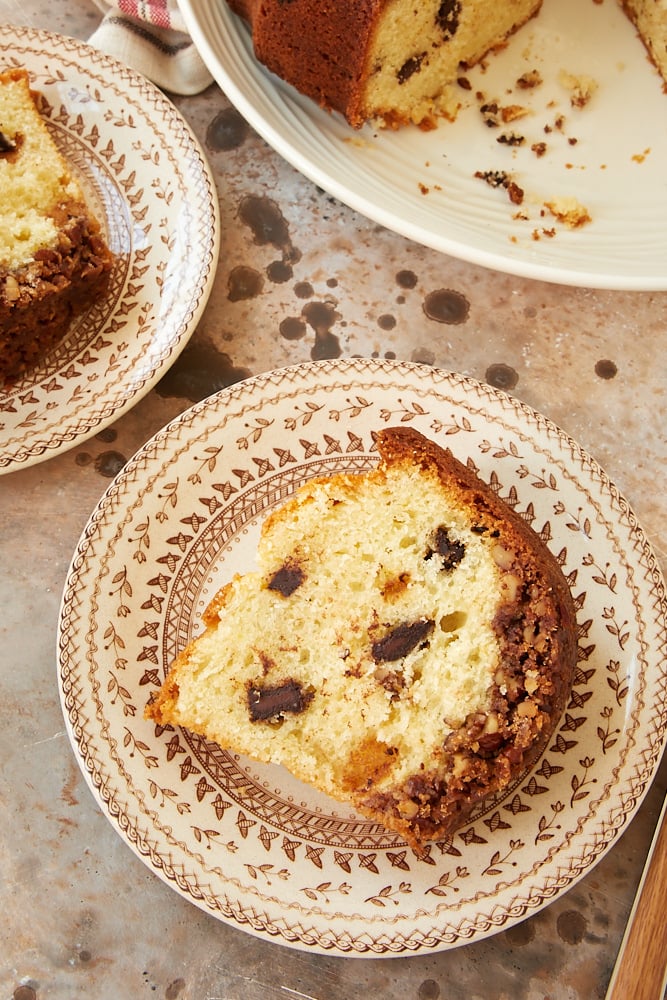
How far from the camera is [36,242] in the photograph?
2.38 metres

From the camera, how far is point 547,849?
216 cm

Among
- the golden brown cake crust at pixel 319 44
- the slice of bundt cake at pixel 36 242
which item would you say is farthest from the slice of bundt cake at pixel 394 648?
the golden brown cake crust at pixel 319 44

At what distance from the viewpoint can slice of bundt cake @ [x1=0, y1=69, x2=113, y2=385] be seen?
2.35 metres

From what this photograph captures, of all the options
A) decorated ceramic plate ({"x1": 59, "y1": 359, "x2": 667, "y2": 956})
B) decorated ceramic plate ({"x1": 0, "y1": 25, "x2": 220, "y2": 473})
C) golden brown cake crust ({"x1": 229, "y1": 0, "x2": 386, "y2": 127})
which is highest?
golden brown cake crust ({"x1": 229, "y1": 0, "x2": 386, "y2": 127})

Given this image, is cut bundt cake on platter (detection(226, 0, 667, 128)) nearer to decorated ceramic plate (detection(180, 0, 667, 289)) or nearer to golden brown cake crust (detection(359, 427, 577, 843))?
decorated ceramic plate (detection(180, 0, 667, 289))

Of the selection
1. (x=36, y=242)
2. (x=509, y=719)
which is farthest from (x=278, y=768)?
(x=36, y=242)

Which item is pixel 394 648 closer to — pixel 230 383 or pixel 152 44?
pixel 230 383

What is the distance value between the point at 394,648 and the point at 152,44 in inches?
76.2

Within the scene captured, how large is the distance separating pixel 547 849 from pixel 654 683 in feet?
1.53

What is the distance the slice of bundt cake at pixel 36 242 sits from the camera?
2.35 meters

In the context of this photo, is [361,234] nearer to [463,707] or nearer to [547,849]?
[463,707]

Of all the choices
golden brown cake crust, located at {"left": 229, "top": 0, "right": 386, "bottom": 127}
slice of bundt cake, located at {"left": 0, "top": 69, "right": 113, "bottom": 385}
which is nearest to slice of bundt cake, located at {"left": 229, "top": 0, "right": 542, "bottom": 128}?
golden brown cake crust, located at {"left": 229, "top": 0, "right": 386, "bottom": 127}

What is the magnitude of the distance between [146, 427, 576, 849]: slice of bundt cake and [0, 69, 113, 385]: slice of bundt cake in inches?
31.6

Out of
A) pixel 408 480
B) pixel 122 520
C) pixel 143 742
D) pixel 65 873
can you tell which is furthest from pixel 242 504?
pixel 65 873
